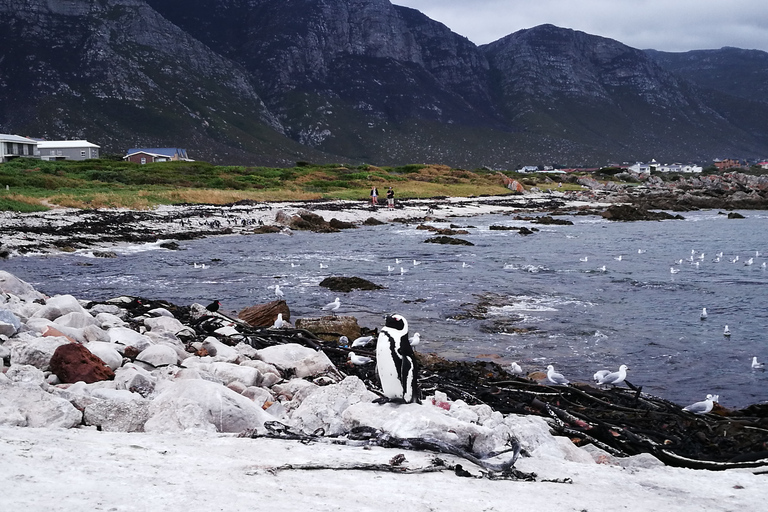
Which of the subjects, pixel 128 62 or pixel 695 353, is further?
pixel 128 62

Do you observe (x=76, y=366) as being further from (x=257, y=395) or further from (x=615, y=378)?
(x=615, y=378)

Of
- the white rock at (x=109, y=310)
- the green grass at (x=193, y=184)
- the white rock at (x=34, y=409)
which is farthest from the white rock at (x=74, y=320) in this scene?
the green grass at (x=193, y=184)

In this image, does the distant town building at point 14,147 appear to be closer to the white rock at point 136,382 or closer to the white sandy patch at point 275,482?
the white rock at point 136,382

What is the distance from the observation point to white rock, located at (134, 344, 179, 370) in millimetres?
7781

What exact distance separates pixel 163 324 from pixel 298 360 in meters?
2.79

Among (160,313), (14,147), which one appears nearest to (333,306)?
(160,313)

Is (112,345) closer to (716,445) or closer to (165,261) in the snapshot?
(716,445)

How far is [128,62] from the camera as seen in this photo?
14612 cm

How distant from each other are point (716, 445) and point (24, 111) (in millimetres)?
141123

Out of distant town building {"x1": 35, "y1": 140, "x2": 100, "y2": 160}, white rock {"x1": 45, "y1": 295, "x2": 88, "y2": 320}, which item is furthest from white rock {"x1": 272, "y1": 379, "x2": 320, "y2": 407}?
distant town building {"x1": 35, "y1": 140, "x2": 100, "y2": 160}

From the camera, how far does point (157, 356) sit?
7840 millimetres

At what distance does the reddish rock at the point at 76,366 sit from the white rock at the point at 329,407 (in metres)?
2.14

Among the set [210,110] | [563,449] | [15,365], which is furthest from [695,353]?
[210,110]

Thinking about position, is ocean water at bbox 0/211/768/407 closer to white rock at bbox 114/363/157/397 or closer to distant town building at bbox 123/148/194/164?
white rock at bbox 114/363/157/397
